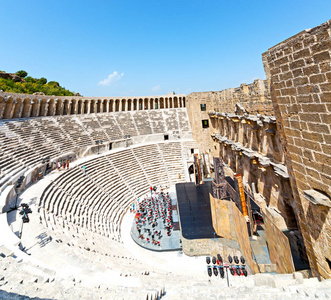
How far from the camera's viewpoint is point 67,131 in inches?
886

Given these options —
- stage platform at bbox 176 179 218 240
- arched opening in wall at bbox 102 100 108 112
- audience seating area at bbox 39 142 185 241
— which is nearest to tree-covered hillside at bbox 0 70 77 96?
arched opening in wall at bbox 102 100 108 112

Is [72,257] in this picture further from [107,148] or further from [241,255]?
[107,148]

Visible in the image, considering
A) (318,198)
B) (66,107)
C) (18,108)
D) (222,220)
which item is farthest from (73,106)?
(318,198)

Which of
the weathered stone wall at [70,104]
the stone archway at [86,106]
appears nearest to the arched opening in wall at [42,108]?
the weathered stone wall at [70,104]

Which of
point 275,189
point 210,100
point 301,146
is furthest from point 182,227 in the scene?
point 210,100

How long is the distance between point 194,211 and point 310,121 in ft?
35.8

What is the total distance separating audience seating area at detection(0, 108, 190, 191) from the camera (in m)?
15.5

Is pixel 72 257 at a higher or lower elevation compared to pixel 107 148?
lower

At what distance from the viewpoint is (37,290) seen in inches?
175

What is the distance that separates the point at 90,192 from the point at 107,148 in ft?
28.1

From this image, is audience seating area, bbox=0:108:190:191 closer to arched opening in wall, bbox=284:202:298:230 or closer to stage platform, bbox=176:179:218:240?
stage platform, bbox=176:179:218:240

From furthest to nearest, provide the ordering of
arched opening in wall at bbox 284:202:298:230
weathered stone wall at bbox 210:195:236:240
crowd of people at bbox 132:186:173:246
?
crowd of people at bbox 132:186:173:246 → weathered stone wall at bbox 210:195:236:240 → arched opening in wall at bbox 284:202:298:230

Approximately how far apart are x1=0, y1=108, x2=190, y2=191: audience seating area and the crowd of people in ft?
29.8

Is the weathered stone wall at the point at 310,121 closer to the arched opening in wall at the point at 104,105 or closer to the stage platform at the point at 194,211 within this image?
the stage platform at the point at 194,211
